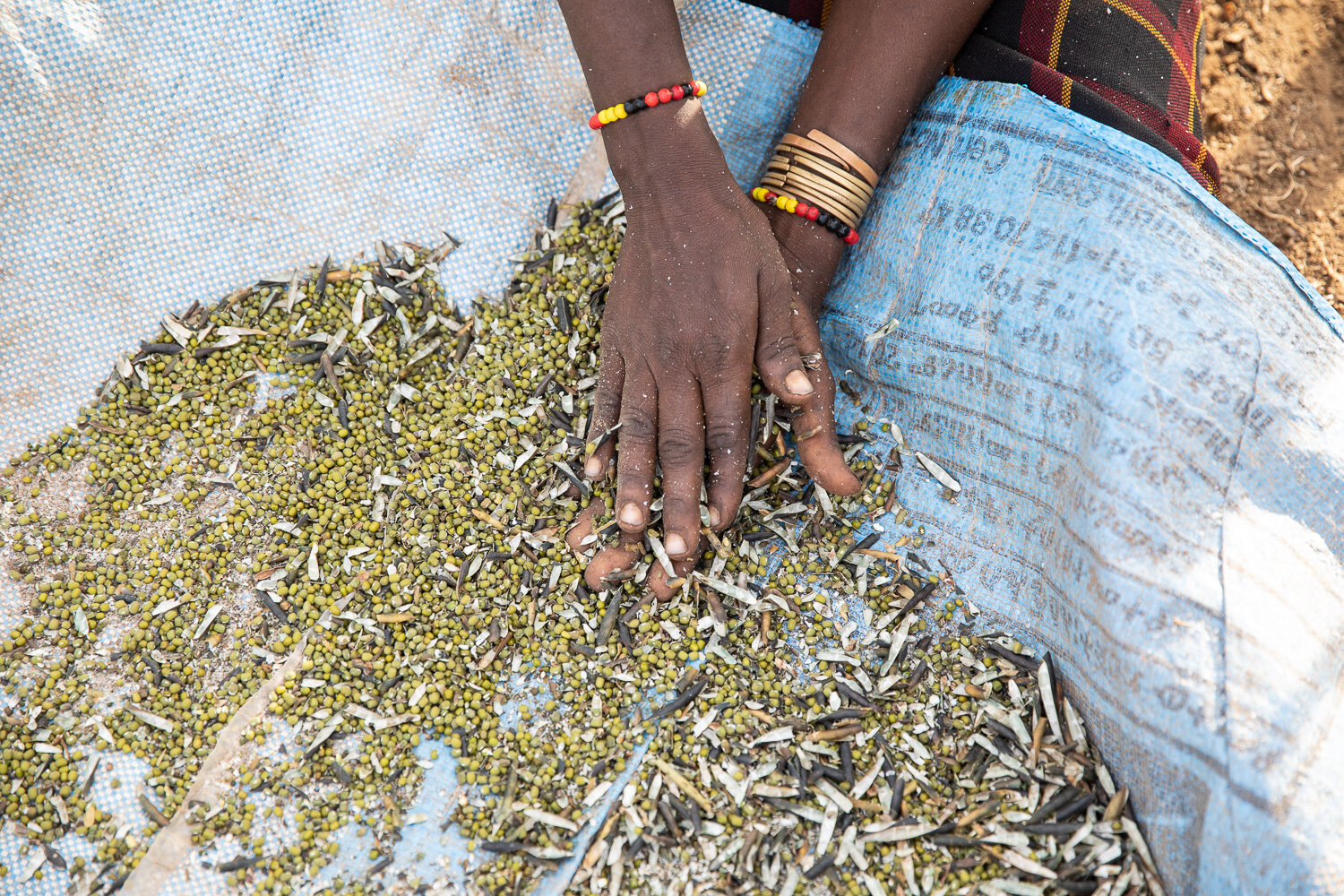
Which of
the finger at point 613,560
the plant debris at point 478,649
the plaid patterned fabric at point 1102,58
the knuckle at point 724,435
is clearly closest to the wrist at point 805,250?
the plant debris at point 478,649

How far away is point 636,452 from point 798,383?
0.46 m

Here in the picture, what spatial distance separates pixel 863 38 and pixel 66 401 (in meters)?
2.70

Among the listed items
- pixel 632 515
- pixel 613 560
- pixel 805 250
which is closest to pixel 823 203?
pixel 805 250

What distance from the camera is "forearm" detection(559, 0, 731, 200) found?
2.25 meters

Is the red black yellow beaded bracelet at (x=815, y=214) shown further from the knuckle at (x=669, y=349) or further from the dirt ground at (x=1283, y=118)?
the dirt ground at (x=1283, y=118)

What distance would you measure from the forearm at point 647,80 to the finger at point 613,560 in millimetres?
971

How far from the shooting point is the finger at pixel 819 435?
7.35 ft

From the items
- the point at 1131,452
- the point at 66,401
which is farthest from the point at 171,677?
the point at 1131,452

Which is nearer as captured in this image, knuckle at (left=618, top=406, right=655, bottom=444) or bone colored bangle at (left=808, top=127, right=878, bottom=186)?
knuckle at (left=618, top=406, right=655, bottom=444)

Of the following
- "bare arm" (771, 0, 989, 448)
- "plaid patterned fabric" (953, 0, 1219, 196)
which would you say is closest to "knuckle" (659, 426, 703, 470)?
"bare arm" (771, 0, 989, 448)

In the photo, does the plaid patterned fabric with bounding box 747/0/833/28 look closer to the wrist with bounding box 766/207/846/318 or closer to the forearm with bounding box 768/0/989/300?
the forearm with bounding box 768/0/989/300

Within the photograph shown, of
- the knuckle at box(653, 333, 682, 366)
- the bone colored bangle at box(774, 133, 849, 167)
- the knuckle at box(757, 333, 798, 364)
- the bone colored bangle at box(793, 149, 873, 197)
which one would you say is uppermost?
the bone colored bangle at box(774, 133, 849, 167)

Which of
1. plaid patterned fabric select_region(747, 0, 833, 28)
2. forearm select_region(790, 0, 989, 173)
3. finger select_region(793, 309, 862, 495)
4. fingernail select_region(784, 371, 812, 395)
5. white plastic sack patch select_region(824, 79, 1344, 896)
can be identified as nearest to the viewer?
white plastic sack patch select_region(824, 79, 1344, 896)

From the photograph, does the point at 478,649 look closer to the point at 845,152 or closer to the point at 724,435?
the point at 724,435
